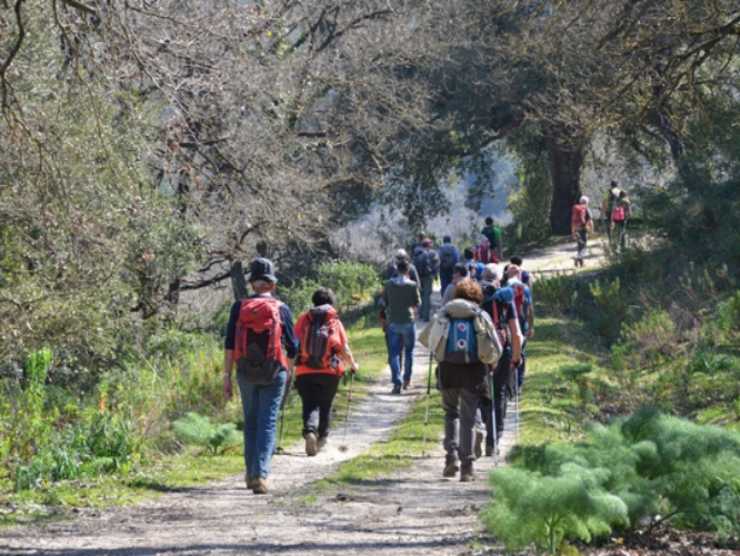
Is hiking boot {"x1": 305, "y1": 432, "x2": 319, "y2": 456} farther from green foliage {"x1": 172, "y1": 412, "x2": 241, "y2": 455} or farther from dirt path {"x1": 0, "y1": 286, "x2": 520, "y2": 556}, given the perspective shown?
dirt path {"x1": 0, "y1": 286, "x2": 520, "y2": 556}

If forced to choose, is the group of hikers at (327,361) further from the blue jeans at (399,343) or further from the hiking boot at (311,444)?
the blue jeans at (399,343)

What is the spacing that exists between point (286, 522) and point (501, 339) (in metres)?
4.78

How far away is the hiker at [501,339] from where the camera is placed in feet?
45.9

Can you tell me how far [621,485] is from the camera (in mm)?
7883

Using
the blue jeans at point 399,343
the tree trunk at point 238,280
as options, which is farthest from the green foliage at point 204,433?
the tree trunk at point 238,280

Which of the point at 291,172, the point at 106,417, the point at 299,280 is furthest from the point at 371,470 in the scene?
the point at 299,280

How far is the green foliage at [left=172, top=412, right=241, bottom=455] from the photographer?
44.4 ft

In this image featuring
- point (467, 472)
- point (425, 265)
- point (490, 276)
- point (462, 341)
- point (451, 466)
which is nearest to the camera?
point (462, 341)

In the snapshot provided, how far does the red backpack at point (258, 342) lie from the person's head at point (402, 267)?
8098 millimetres

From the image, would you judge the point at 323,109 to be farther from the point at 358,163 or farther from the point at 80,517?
the point at 80,517

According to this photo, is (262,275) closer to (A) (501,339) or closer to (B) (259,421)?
(B) (259,421)

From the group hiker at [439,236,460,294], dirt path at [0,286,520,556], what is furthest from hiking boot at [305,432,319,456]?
hiker at [439,236,460,294]

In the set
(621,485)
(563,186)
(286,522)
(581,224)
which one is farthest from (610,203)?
(621,485)

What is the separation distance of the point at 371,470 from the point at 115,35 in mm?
4967
